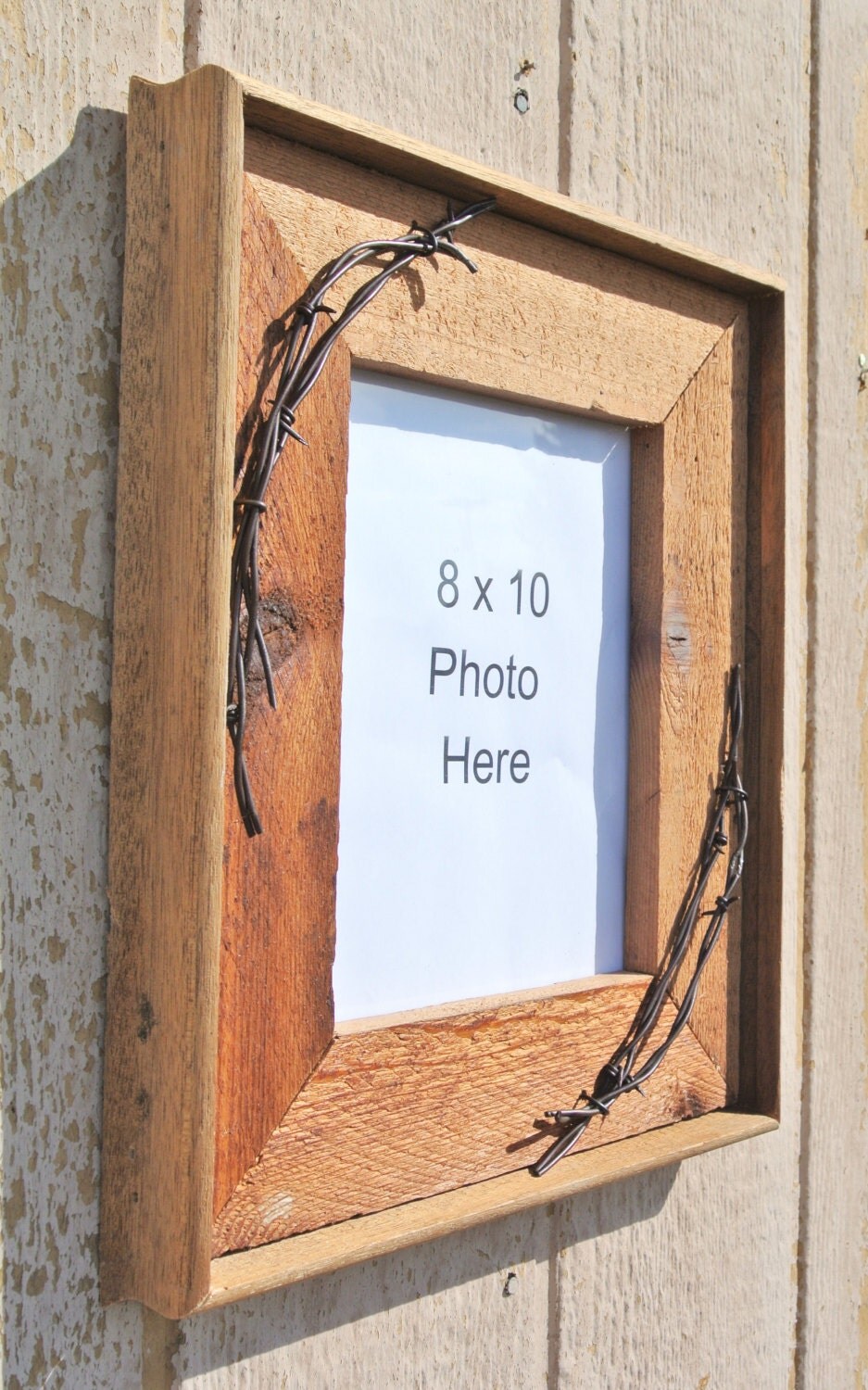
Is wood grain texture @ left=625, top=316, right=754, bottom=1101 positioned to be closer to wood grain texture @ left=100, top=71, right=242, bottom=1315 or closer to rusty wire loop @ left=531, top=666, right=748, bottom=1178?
rusty wire loop @ left=531, top=666, right=748, bottom=1178

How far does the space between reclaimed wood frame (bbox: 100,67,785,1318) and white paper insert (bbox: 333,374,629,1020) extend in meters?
0.02

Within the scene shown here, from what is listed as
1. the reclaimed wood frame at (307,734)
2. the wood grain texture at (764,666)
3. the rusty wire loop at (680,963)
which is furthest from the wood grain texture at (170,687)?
the wood grain texture at (764,666)

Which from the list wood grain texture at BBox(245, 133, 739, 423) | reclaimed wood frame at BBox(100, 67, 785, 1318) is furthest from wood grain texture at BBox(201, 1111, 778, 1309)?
wood grain texture at BBox(245, 133, 739, 423)

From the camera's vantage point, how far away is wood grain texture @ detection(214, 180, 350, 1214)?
1.44ft

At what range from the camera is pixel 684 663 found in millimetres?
611

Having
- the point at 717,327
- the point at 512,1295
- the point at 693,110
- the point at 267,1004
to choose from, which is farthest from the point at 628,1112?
the point at 693,110

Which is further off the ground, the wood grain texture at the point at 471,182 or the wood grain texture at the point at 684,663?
the wood grain texture at the point at 471,182

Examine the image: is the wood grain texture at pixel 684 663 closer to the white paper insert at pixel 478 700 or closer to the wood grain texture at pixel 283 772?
the white paper insert at pixel 478 700

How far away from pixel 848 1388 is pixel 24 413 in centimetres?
67

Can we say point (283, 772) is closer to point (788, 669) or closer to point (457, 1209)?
point (457, 1209)

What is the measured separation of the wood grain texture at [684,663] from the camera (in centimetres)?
60

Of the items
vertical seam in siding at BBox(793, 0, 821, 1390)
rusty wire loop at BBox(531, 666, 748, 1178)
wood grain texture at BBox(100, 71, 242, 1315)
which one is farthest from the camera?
vertical seam in siding at BBox(793, 0, 821, 1390)

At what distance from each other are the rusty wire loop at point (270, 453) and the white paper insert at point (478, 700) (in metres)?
0.04

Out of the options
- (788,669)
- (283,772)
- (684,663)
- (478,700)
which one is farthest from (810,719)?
(283,772)
